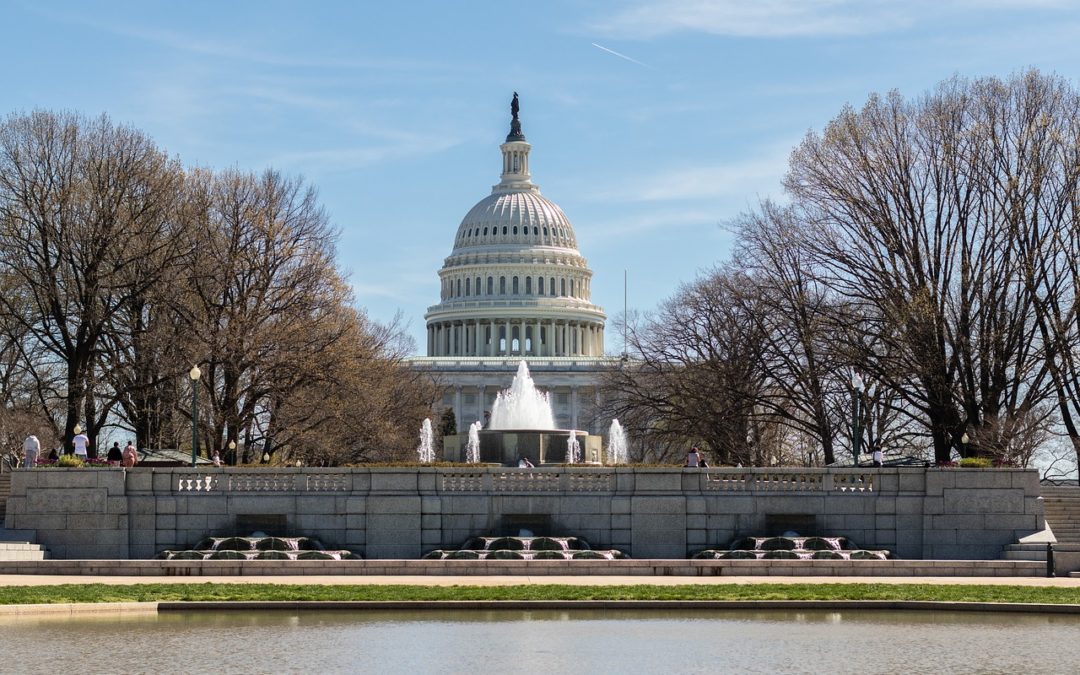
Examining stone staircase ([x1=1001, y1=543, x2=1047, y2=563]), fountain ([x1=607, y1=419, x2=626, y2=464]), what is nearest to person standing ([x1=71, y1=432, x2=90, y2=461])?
stone staircase ([x1=1001, y1=543, x2=1047, y2=563])

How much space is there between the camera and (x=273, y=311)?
61969mm

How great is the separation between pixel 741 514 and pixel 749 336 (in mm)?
20630

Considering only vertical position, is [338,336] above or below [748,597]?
above

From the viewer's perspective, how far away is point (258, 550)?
4381cm

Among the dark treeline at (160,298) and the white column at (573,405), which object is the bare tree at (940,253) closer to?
the dark treeline at (160,298)

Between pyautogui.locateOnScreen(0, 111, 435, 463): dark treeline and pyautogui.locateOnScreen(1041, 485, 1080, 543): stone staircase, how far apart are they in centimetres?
2600

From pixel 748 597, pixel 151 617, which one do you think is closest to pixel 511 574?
pixel 748 597

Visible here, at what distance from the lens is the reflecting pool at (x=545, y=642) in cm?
2434

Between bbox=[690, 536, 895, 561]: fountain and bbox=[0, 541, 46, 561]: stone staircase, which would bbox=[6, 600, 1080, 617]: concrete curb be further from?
bbox=[0, 541, 46, 561]: stone staircase

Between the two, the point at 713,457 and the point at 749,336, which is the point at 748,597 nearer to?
the point at 749,336

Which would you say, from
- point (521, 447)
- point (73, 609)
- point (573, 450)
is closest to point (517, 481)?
point (521, 447)

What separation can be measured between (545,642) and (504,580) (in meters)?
9.25

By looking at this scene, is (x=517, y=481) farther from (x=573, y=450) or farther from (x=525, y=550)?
(x=573, y=450)

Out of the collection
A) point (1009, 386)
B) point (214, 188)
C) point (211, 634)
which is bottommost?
point (211, 634)
